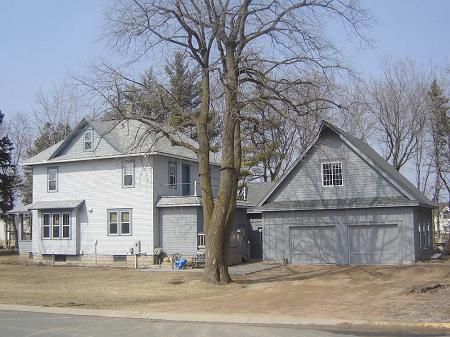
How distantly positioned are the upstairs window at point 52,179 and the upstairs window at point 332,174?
58.0ft

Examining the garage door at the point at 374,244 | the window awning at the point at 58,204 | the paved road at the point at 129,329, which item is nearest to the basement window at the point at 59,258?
the window awning at the point at 58,204

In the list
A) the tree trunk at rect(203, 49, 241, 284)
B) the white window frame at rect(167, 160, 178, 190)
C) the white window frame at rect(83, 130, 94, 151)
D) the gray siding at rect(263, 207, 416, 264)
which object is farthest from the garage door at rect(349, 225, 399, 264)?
the white window frame at rect(83, 130, 94, 151)

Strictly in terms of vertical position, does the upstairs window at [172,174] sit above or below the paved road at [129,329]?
above

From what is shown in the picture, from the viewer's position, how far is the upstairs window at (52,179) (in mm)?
37469

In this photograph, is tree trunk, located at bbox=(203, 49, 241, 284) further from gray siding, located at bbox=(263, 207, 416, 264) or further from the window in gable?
the window in gable

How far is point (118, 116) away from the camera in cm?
2378

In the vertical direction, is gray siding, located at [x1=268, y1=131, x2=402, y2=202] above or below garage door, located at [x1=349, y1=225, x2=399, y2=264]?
above

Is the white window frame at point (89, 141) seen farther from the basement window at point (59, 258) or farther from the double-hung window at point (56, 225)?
the basement window at point (59, 258)

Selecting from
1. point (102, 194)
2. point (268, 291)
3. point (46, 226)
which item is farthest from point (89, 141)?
point (268, 291)

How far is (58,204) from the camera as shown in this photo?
36.4m

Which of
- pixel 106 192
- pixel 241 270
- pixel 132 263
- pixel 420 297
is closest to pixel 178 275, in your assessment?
pixel 241 270

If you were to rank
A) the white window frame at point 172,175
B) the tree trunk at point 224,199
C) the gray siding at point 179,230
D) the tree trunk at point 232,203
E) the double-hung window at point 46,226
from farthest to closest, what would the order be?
1. the double-hung window at point 46,226
2. the white window frame at point 172,175
3. the gray siding at point 179,230
4. the tree trunk at point 232,203
5. the tree trunk at point 224,199

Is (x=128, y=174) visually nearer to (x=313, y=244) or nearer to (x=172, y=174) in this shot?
(x=172, y=174)

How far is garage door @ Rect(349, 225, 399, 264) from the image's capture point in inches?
1184
